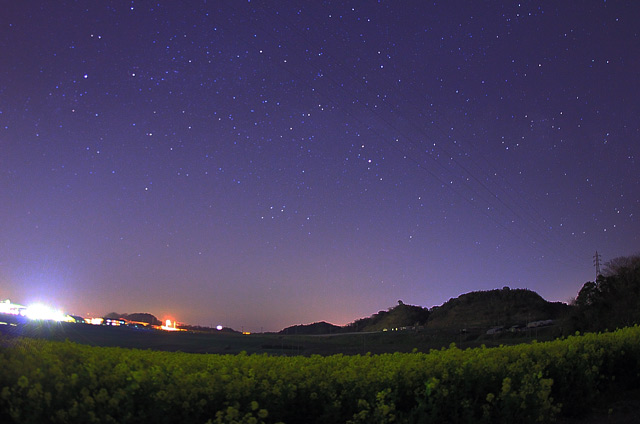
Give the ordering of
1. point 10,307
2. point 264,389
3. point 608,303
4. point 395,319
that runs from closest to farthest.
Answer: point 264,389 → point 608,303 → point 10,307 → point 395,319

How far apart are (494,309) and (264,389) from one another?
75114 millimetres

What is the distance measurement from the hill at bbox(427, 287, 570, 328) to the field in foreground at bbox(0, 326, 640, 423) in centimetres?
5860

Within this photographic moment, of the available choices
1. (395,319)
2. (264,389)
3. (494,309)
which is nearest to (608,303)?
(264,389)

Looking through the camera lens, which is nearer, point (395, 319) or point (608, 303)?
point (608, 303)

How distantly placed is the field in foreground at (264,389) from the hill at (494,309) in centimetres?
5860

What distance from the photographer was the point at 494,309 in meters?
73.7

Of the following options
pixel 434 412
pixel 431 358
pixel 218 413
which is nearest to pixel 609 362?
pixel 431 358

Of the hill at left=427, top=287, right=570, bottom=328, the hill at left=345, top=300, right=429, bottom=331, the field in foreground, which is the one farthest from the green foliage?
the hill at left=345, top=300, right=429, bottom=331

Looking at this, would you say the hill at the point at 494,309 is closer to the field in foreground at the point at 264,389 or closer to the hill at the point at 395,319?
the hill at the point at 395,319

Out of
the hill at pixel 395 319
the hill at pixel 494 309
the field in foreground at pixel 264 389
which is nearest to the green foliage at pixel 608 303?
the field in foreground at pixel 264 389

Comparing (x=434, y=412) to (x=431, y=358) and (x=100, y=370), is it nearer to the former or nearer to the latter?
(x=431, y=358)

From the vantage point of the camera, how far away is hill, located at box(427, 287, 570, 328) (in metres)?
65.8

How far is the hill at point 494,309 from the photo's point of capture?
6581cm

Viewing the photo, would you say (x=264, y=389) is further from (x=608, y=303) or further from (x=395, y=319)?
(x=395, y=319)
